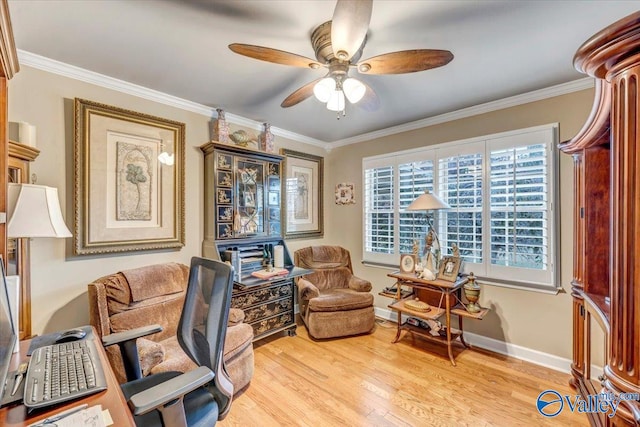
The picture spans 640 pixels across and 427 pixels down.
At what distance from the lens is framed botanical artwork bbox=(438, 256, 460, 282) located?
2730mm

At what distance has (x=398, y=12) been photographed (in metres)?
1.53

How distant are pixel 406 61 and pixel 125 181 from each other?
242 cm

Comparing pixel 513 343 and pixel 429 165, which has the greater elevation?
pixel 429 165

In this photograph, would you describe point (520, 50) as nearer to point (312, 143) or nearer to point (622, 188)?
point (622, 188)

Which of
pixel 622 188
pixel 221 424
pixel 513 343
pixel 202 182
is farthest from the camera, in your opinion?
pixel 202 182

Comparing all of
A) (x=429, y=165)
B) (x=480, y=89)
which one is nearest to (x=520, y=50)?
(x=480, y=89)

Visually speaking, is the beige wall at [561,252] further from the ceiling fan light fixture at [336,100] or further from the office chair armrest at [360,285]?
the ceiling fan light fixture at [336,100]

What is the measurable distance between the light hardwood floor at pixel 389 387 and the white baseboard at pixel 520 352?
7 centimetres

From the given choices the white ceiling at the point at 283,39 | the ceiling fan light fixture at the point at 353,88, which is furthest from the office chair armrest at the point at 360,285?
the ceiling fan light fixture at the point at 353,88

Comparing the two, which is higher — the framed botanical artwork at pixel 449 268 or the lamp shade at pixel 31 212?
the lamp shade at pixel 31 212

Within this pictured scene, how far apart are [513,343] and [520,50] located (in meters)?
2.60

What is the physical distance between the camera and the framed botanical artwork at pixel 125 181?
2180 millimetres

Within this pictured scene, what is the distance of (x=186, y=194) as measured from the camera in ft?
9.20

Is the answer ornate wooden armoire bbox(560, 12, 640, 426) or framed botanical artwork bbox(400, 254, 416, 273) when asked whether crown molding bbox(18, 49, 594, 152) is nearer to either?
framed botanical artwork bbox(400, 254, 416, 273)
